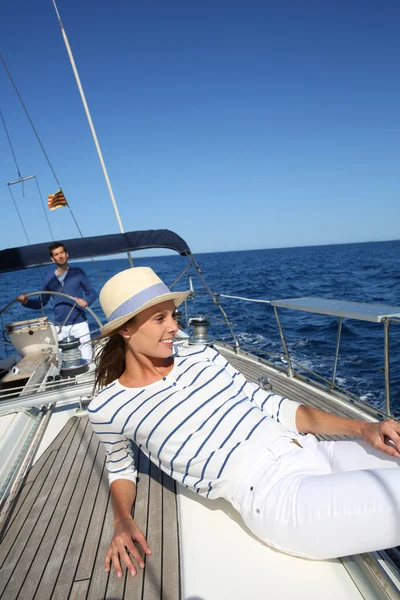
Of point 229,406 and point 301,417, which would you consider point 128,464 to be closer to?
point 229,406

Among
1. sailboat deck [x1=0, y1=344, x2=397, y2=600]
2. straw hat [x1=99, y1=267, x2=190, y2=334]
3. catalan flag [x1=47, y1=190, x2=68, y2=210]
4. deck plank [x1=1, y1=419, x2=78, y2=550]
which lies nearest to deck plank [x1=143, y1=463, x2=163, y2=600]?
sailboat deck [x1=0, y1=344, x2=397, y2=600]

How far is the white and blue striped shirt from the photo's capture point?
4.34ft

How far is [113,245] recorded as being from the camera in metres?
4.59

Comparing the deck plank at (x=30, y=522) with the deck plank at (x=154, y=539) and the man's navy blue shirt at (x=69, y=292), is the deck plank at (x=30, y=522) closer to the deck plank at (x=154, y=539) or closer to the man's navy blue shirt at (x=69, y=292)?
the deck plank at (x=154, y=539)

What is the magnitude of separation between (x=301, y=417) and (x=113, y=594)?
913mm

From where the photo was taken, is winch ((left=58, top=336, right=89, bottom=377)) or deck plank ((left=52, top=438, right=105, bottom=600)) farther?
winch ((left=58, top=336, right=89, bottom=377))

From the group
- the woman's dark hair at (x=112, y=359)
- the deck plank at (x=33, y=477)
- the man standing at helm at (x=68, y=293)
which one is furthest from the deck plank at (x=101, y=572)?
the man standing at helm at (x=68, y=293)

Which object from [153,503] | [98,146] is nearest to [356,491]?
[153,503]

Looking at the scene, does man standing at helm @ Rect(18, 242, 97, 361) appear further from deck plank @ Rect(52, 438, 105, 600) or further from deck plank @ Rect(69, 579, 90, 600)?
deck plank @ Rect(69, 579, 90, 600)

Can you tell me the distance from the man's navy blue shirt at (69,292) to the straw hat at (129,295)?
2755mm

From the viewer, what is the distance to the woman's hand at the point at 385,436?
4.20 feet

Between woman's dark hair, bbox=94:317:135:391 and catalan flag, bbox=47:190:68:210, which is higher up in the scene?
catalan flag, bbox=47:190:68:210

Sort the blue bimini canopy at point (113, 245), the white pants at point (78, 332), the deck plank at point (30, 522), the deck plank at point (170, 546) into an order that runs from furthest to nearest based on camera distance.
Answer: the blue bimini canopy at point (113, 245) → the white pants at point (78, 332) → the deck plank at point (30, 522) → the deck plank at point (170, 546)

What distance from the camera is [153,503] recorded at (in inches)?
68.4
